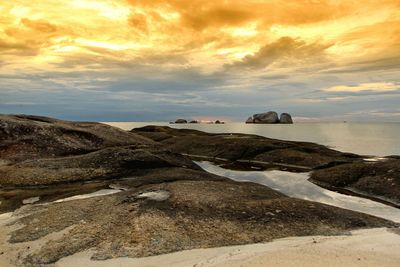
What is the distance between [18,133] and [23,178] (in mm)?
12632

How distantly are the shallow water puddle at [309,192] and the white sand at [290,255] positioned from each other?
27.0 ft

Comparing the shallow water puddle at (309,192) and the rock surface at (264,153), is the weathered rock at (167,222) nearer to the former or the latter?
the shallow water puddle at (309,192)

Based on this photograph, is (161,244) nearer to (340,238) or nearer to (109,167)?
(340,238)

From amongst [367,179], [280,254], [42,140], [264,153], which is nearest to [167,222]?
[280,254]

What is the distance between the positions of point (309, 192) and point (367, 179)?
6.55 meters

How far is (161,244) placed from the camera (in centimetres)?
1345

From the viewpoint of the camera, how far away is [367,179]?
102ft

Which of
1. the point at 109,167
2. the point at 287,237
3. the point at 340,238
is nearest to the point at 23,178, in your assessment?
the point at 109,167

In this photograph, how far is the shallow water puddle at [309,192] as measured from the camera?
22919mm

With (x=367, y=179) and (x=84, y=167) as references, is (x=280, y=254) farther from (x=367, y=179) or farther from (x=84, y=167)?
(x=84, y=167)

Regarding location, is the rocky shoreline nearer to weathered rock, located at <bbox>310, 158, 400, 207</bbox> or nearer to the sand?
the sand

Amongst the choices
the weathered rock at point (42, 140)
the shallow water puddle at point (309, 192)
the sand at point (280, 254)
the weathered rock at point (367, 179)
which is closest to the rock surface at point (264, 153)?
the weathered rock at point (367, 179)

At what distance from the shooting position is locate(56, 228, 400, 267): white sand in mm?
10828

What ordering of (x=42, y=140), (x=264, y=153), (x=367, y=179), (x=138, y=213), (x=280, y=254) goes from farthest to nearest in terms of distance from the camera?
(x=264, y=153), (x=42, y=140), (x=367, y=179), (x=138, y=213), (x=280, y=254)
